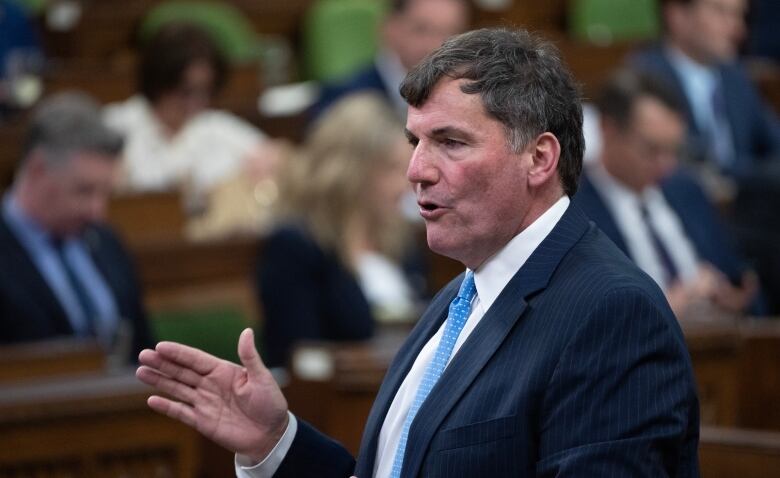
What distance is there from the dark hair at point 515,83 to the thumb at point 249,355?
1.17ft

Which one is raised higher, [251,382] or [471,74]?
[471,74]

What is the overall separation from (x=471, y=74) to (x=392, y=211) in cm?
249

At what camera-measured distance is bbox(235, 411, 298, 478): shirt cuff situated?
184 cm

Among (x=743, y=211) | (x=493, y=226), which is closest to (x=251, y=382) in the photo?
(x=493, y=226)

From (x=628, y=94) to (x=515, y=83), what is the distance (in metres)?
2.87

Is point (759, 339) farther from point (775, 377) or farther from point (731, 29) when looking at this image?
point (731, 29)

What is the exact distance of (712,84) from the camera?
5.75 m

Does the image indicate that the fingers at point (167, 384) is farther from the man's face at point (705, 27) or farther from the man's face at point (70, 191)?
the man's face at point (705, 27)

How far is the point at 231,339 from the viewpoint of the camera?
12.4ft

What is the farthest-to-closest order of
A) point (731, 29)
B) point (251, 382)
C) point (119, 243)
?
1. point (731, 29)
2. point (119, 243)
3. point (251, 382)

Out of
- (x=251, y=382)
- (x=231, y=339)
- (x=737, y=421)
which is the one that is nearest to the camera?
(x=251, y=382)

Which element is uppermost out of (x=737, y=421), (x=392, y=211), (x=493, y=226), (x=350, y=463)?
(x=493, y=226)

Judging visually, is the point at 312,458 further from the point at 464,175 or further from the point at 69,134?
the point at 69,134

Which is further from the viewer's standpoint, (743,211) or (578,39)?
(578,39)
